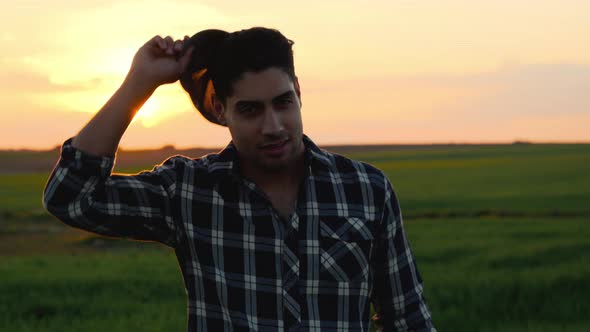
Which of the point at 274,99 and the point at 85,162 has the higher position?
the point at 274,99

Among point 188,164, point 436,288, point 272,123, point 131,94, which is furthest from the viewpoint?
point 436,288

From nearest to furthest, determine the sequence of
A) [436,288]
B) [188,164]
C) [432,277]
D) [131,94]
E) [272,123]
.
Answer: [272,123]
[131,94]
[188,164]
[436,288]
[432,277]

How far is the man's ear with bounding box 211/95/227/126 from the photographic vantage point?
2.95 meters

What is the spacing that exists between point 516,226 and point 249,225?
16.0 metres

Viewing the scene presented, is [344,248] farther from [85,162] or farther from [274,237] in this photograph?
[85,162]

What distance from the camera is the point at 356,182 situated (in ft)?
9.65

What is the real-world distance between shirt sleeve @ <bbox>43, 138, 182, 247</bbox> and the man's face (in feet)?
0.92

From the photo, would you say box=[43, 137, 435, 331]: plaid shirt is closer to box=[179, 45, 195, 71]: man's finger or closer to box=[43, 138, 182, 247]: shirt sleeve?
box=[43, 138, 182, 247]: shirt sleeve

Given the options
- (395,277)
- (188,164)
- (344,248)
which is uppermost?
(188,164)

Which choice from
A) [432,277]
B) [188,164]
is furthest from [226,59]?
[432,277]

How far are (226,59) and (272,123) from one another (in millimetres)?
283

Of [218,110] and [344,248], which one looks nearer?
[344,248]

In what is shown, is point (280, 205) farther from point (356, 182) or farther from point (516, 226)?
point (516, 226)

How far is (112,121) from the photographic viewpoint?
9.20 feet
